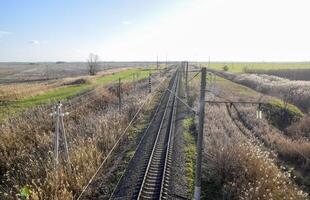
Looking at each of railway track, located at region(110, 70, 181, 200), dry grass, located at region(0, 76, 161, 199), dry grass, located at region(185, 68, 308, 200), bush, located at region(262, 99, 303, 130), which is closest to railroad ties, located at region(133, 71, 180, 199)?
railway track, located at region(110, 70, 181, 200)

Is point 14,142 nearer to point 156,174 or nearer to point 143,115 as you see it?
point 156,174

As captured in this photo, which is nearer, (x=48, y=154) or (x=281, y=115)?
(x=48, y=154)

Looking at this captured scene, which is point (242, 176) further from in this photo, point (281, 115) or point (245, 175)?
point (281, 115)

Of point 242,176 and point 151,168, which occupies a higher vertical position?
point 242,176

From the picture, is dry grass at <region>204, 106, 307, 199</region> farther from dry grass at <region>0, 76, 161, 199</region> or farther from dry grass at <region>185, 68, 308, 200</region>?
dry grass at <region>0, 76, 161, 199</region>

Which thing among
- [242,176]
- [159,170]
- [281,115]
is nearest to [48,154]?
[159,170]

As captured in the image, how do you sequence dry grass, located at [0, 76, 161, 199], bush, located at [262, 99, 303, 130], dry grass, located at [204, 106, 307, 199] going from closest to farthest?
dry grass, located at [0, 76, 161, 199] < dry grass, located at [204, 106, 307, 199] < bush, located at [262, 99, 303, 130]

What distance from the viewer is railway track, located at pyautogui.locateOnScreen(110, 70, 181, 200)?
1128 cm

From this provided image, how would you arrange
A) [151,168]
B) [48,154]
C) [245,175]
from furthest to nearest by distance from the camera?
[151,168], [48,154], [245,175]

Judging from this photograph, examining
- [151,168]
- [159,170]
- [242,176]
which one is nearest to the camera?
[242,176]

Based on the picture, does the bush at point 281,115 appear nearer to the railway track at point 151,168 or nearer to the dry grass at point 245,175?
the railway track at point 151,168

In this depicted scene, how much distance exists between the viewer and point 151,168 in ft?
45.6

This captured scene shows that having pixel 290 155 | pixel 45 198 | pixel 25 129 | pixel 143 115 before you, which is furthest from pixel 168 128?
pixel 45 198

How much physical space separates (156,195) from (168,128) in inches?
434
